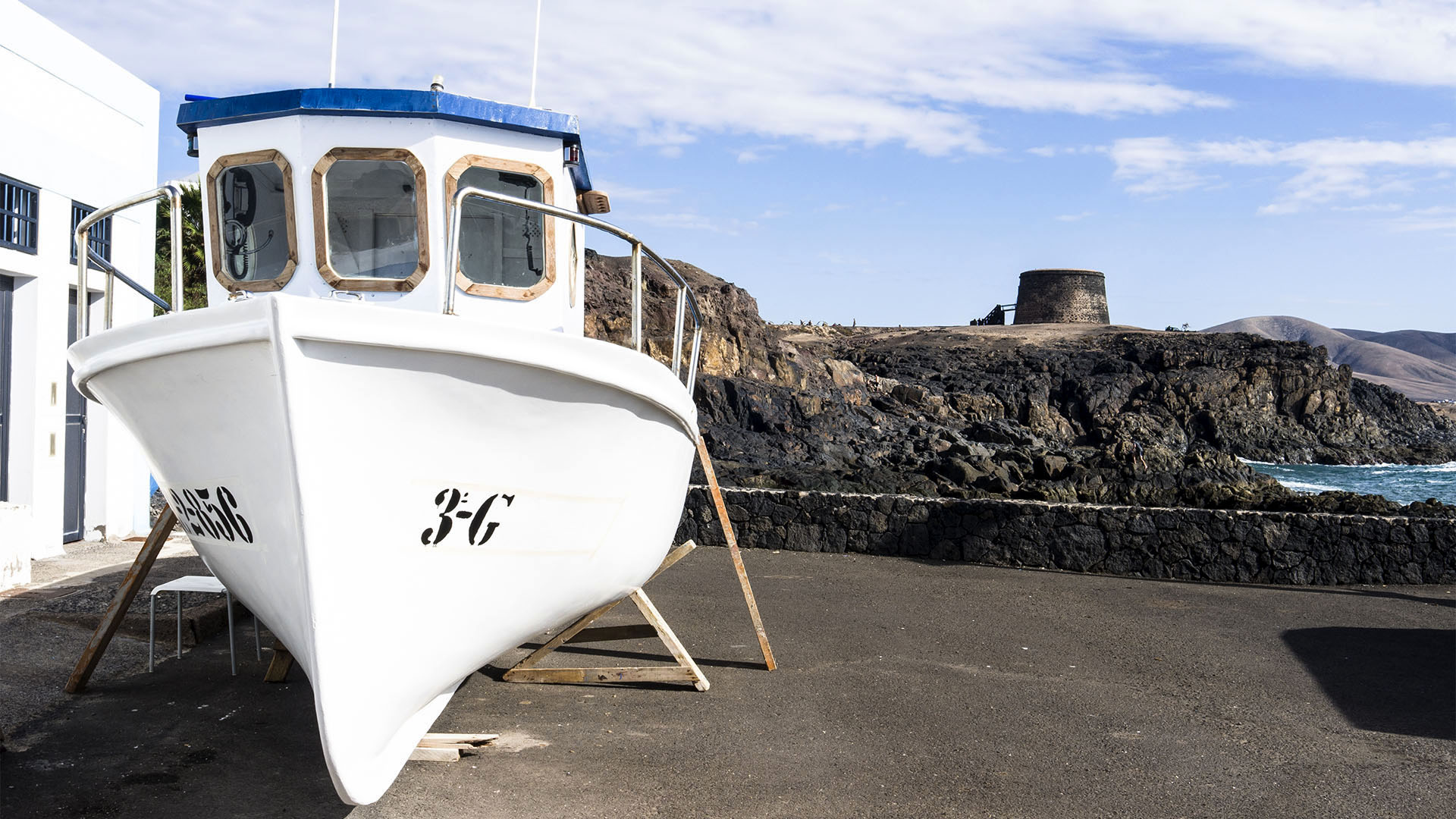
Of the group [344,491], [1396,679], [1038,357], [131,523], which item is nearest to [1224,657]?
[1396,679]

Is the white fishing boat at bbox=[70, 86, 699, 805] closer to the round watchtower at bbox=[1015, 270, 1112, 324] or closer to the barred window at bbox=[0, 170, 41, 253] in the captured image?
the barred window at bbox=[0, 170, 41, 253]

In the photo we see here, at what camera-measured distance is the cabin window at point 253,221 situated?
457cm

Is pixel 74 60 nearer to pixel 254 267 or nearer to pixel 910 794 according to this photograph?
pixel 254 267

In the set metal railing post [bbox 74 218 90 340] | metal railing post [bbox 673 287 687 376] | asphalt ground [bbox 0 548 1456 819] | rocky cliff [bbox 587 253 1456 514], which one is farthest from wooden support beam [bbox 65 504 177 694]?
rocky cliff [bbox 587 253 1456 514]

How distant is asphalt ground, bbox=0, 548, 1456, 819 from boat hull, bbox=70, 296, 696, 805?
226mm

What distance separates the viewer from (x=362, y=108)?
4512 millimetres

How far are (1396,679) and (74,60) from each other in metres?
11.1

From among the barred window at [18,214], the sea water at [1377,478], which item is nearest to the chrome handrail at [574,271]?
the barred window at [18,214]

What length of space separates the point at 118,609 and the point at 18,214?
4534 mm

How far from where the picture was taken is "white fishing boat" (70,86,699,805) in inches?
131

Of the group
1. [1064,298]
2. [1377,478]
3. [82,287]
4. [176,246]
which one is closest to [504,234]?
[176,246]

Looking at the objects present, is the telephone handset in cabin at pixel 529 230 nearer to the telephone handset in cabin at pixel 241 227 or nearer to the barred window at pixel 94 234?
the telephone handset in cabin at pixel 241 227

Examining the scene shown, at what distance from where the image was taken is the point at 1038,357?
5219 centimetres

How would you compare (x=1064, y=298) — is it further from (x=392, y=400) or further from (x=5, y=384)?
(x=392, y=400)
